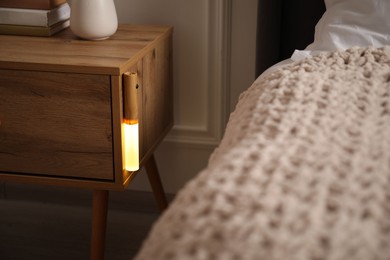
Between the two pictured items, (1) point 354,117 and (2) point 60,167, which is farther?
(2) point 60,167

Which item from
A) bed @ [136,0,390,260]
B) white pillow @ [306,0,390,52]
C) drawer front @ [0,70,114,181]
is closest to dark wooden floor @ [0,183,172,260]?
drawer front @ [0,70,114,181]

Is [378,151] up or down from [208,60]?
up

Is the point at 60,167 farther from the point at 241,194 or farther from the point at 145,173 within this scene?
the point at 241,194

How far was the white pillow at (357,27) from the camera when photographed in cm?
116

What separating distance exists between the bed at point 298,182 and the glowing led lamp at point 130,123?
0.35 meters

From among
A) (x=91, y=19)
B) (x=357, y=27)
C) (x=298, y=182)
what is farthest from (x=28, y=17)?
(x=298, y=182)

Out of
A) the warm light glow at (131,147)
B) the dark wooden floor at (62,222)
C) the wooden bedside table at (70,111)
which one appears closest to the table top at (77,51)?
the wooden bedside table at (70,111)

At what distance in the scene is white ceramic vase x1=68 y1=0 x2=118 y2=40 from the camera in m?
1.32

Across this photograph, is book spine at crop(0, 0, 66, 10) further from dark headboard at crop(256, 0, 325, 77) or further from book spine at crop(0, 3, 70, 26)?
dark headboard at crop(256, 0, 325, 77)

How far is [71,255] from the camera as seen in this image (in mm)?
1530

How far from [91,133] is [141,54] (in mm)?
189

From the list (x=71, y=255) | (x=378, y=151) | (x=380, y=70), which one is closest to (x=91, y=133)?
(x=71, y=255)

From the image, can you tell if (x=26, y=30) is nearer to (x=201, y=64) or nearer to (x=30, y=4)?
(x=30, y=4)

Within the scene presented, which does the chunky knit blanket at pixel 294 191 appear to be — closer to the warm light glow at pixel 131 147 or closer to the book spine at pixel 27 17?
the warm light glow at pixel 131 147
